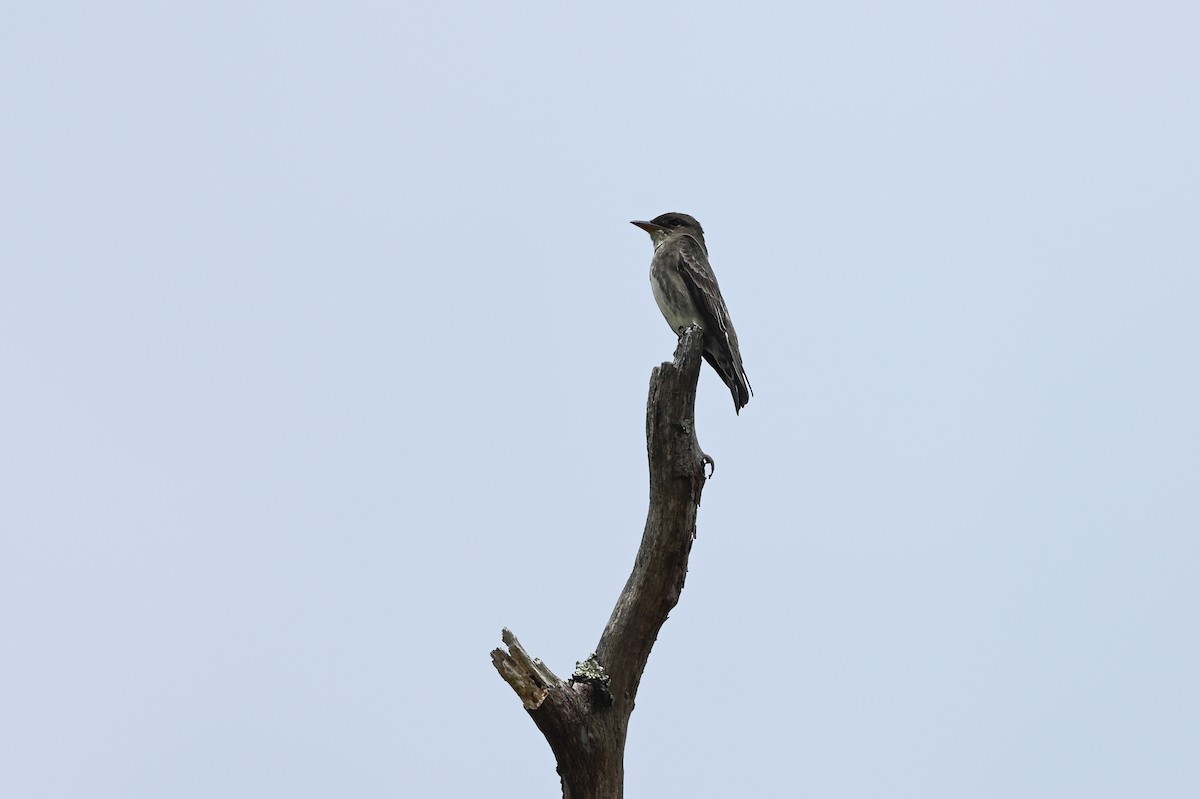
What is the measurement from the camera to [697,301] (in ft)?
35.0

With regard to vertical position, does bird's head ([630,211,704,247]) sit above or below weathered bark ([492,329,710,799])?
above

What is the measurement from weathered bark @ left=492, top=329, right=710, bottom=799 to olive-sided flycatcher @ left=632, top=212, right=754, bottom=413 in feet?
9.09

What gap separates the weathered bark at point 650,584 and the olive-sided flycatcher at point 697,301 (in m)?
2.77

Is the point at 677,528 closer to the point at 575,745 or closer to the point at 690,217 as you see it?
the point at 575,745

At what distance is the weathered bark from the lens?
7230mm

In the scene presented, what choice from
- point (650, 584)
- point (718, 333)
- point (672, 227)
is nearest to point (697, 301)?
point (718, 333)

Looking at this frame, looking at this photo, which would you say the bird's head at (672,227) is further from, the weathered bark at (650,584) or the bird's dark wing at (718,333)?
the weathered bark at (650,584)

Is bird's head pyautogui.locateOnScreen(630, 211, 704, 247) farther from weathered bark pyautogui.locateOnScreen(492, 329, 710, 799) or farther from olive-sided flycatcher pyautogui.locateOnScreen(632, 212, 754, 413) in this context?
weathered bark pyautogui.locateOnScreen(492, 329, 710, 799)

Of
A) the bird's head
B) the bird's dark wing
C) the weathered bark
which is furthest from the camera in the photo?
the bird's head

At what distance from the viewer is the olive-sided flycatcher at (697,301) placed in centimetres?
1049

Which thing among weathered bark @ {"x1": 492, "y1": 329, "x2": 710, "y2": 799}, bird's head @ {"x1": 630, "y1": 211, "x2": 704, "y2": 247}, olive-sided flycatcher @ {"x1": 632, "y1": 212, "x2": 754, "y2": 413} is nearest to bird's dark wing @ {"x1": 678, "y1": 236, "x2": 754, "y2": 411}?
olive-sided flycatcher @ {"x1": 632, "y1": 212, "x2": 754, "y2": 413}

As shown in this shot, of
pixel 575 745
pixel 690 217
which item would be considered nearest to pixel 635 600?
pixel 575 745

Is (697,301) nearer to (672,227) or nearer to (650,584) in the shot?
(672,227)

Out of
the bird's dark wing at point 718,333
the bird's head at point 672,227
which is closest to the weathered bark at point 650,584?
the bird's dark wing at point 718,333
